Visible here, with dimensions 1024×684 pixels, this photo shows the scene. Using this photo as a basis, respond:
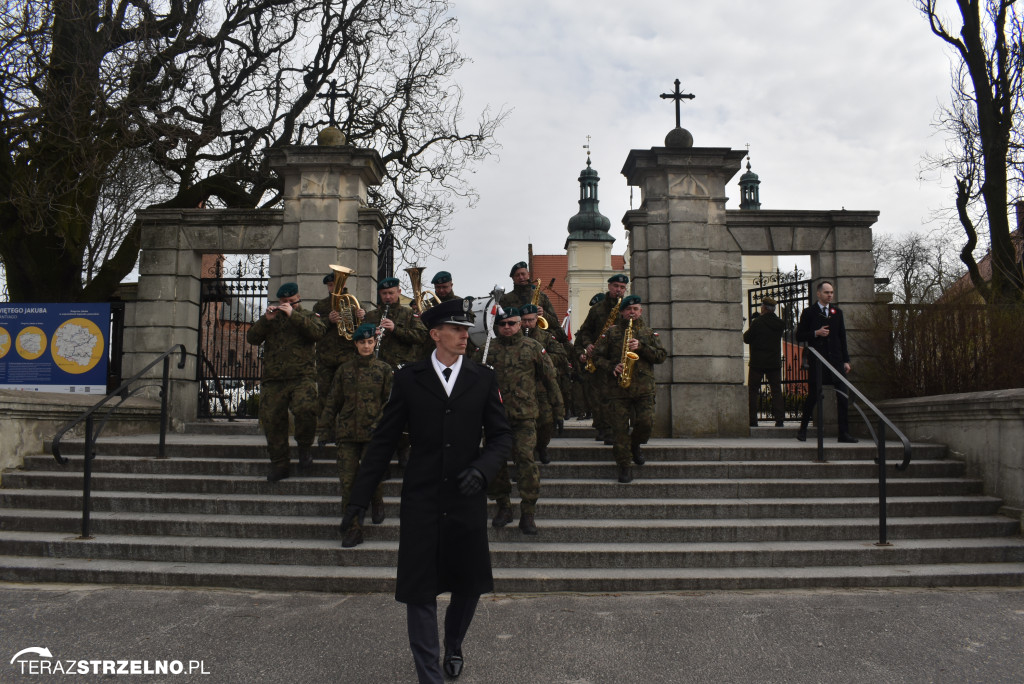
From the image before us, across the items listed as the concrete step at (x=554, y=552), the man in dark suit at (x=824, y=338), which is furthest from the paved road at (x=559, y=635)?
the man in dark suit at (x=824, y=338)

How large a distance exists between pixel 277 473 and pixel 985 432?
767 centimetres

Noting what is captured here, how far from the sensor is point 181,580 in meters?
6.07

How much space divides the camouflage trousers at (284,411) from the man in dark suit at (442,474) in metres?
4.00

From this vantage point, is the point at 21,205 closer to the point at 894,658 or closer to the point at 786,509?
the point at 786,509

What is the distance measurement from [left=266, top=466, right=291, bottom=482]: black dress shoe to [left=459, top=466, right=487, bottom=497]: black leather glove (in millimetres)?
4602

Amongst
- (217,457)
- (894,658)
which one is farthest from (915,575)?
(217,457)

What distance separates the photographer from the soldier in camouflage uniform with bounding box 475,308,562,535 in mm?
6648

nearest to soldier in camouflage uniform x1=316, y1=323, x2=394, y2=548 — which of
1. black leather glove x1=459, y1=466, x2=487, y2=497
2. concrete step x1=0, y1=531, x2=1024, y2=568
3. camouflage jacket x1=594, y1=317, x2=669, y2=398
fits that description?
concrete step x1=0, y1=531, x2=1024, y2=568

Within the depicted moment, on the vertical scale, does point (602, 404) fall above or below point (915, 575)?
above

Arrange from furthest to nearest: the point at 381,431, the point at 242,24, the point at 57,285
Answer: the point at 242,24 < the point at 57,285 < the point at 381,431

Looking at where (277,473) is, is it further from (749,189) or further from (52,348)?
(749,189)

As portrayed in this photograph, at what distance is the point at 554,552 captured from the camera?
20.8ft

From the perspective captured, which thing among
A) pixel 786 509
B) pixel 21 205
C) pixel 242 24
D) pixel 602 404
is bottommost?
pixel 786 509

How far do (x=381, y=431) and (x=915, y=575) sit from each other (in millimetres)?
4911
